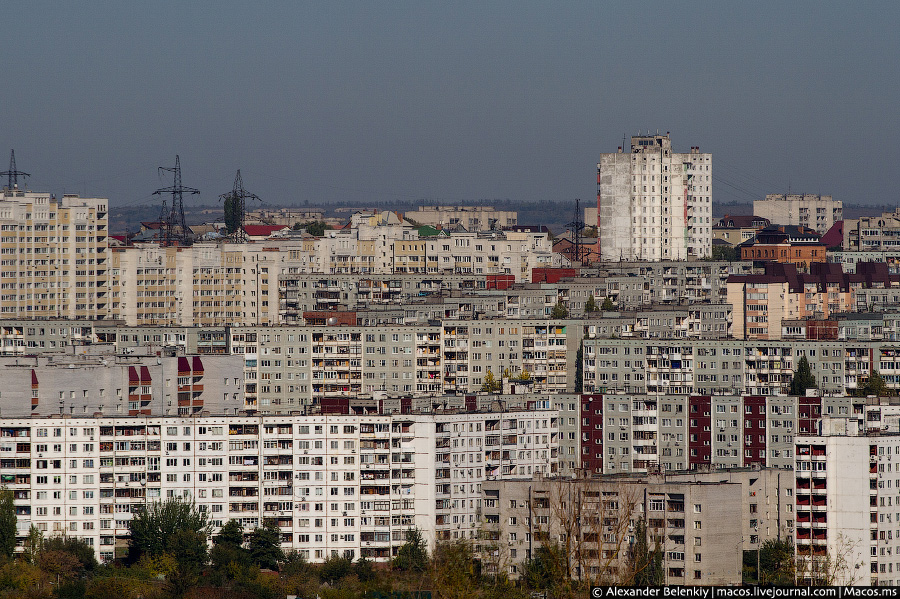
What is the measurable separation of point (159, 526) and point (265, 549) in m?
2.78

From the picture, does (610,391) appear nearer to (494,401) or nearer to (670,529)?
(494,401)

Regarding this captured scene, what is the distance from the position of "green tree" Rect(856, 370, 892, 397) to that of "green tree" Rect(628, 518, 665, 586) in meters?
19.0

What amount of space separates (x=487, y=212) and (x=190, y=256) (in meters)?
100

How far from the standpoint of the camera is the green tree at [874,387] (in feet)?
198

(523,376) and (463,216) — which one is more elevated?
(463,216)

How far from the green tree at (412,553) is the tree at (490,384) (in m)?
15.6

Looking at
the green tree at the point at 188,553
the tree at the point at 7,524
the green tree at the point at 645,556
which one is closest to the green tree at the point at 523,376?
the green tree at the point at 188,553

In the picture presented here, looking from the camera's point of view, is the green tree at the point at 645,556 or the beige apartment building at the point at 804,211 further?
the beige apartment building at the point at 804,211

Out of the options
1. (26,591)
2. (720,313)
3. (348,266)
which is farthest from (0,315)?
(26,591)

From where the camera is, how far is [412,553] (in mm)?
46781

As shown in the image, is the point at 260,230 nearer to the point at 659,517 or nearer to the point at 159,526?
the point at 159,526

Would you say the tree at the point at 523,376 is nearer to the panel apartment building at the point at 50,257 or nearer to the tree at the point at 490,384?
the tree at the point at 490,384

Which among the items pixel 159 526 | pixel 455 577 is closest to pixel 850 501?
pixel 455 577

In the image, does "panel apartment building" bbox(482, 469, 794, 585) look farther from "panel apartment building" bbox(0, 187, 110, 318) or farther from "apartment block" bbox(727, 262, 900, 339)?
"panel apartment building" bbox(0, 187, 110, 318)
